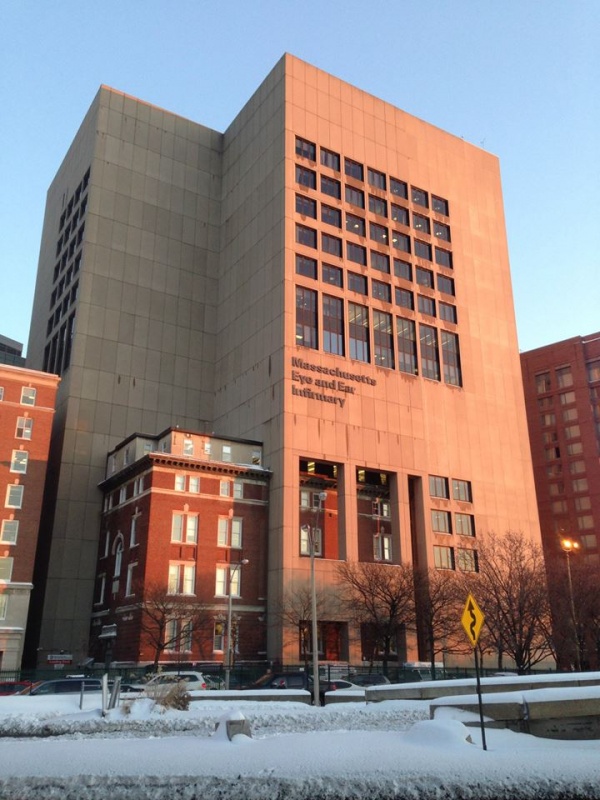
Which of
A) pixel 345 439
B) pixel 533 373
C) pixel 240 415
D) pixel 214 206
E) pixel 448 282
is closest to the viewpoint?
pixel 345 439

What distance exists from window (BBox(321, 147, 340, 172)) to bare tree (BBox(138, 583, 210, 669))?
4926cm

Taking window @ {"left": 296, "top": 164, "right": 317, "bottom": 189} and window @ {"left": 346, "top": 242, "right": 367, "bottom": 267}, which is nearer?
window @ {"left": 296, "top": 164, "right": 317, "bottom": 189}

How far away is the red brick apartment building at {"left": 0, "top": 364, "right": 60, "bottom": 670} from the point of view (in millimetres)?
61344

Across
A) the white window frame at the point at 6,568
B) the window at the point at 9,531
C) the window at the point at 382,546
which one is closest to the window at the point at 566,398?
the window at the point at 382,546

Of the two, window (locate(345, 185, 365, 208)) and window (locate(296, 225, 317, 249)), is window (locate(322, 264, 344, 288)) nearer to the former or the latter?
window (locate(296, 225, 317, 249))

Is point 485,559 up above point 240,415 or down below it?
below

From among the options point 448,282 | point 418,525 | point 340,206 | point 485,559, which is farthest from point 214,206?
point 485,559

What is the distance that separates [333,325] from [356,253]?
33.5ft

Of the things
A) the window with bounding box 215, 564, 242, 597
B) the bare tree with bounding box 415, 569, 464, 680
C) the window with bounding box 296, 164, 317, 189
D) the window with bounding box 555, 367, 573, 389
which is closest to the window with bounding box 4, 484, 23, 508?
the window with bounding box 215, 564, 242, 597

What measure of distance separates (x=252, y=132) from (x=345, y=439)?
41250 mm

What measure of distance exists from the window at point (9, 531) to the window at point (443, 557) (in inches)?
1555

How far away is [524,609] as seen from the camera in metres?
54.7

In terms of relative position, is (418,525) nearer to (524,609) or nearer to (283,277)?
(524,609)

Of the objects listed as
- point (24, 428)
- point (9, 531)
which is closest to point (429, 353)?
point (24, 428)
